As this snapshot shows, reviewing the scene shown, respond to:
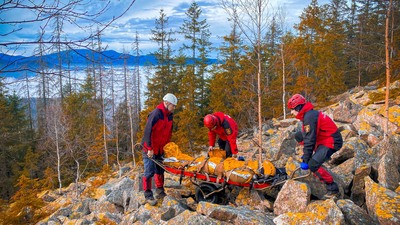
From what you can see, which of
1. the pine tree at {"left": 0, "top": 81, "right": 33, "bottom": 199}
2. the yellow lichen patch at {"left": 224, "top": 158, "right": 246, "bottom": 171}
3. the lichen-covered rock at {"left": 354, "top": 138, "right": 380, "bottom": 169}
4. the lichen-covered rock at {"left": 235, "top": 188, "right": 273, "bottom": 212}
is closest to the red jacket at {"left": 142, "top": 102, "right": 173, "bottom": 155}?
the yellow lichen patch at {"left": 224, "top": 158, "right": 246, "bottom": 171}

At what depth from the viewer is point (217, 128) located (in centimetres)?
744

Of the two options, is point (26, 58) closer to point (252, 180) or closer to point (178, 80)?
point (252, 180)

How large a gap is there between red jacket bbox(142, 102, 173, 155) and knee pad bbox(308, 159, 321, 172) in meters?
3.24

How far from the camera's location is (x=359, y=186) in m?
5.71

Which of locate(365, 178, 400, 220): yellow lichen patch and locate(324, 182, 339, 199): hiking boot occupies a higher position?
locate(365, 178, 400, 220): yellow lichen patch

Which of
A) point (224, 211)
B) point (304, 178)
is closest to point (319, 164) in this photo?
point (304, 178)

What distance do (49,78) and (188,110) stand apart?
61.4ft

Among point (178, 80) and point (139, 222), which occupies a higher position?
point (178, 80)

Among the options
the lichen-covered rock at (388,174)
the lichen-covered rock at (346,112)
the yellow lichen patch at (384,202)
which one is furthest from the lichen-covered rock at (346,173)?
the lichen-covered rock at (346,112)

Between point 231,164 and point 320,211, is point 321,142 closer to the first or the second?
point 320,211

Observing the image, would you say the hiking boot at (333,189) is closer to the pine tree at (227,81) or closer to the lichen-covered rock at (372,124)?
the lichen-covered rock at (372,124)

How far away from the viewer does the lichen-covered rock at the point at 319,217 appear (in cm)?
403

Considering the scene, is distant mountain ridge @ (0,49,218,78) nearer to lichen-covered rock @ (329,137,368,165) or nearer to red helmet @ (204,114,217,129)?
red helmet @ (204,114,217,129)

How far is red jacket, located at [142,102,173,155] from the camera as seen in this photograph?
6372 millimetres
